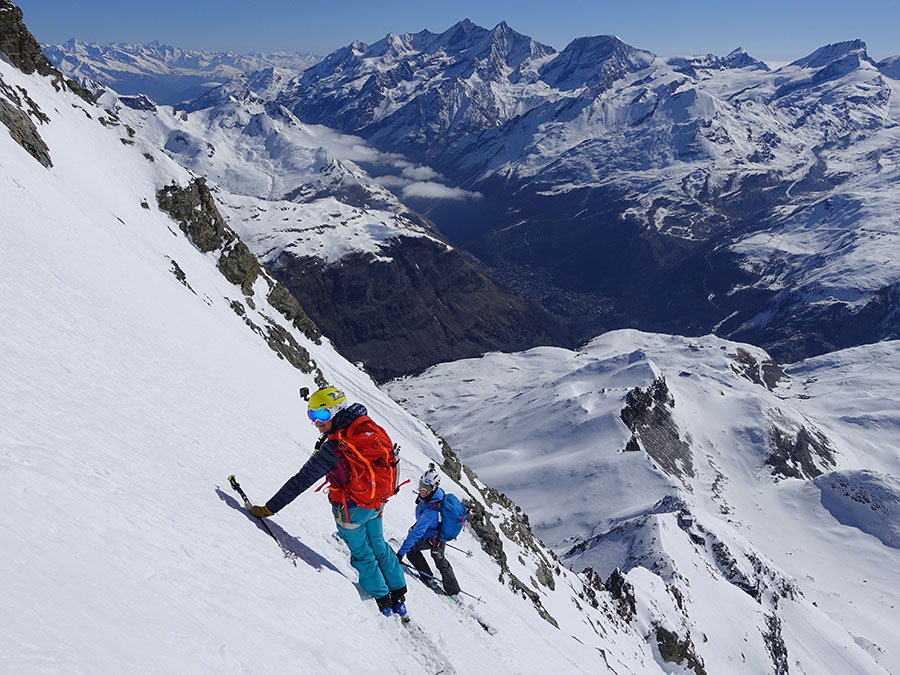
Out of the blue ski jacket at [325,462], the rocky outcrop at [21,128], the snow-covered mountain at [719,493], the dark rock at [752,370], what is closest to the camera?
the blue ski jacket at [325,462]

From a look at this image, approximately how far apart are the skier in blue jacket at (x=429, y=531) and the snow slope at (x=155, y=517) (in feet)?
2.56

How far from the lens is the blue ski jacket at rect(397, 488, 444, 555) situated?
12859mm

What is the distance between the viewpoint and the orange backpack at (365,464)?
29.1ft

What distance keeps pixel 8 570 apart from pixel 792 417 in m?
158

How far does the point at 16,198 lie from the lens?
2011 centimetres

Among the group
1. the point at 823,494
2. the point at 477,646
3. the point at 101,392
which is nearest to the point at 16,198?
the point at 101,392

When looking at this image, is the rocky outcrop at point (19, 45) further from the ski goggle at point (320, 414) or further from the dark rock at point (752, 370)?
the dark rock at point (752, 370)

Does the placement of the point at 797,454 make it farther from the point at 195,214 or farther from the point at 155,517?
the point at 155,517

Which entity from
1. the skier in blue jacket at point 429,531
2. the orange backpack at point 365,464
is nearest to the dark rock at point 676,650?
the skier in blue jacket at point 429,531

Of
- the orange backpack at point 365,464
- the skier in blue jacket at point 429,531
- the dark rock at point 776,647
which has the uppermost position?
the orange backpack at point 365,464

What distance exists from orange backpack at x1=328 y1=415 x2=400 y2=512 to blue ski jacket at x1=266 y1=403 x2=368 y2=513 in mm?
103

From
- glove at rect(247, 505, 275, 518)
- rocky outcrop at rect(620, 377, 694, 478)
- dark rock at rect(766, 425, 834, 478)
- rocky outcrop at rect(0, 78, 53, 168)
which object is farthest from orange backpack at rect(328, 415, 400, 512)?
dark rock at rect(766, 425, 834, 478)

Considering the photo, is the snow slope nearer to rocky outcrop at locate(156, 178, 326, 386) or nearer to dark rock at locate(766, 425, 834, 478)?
rocky outcrop at locate(156, 178, 326, 386)

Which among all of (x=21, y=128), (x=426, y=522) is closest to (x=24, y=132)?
(x=21, y=128)
